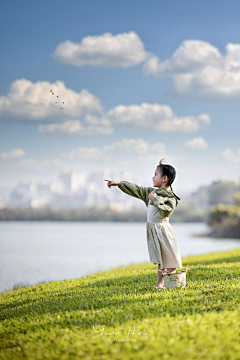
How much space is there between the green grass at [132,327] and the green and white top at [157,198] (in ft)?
3.33

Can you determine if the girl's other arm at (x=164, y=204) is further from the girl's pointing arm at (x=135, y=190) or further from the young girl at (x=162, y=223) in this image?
the girl's pointing arm at (x=135, y=190)

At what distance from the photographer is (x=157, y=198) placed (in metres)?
4.95

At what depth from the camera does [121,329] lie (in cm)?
336

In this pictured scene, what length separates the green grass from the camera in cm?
298

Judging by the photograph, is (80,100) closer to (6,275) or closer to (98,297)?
(6,275)

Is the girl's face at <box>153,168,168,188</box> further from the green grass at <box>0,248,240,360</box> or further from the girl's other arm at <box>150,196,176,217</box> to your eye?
the green grass at <box>0,248,240,360</box>

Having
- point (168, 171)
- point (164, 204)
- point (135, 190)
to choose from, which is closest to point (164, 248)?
point (164, 204)

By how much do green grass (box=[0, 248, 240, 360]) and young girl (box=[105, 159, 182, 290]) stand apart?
44cm

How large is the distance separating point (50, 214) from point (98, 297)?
1628 inches

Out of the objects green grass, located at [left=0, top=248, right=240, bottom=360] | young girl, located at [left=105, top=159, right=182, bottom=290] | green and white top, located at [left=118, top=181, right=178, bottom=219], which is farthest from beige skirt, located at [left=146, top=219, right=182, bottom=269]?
green grass, located at [left=0, top=248, right=240, bottom=360]

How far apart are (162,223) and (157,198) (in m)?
0.44

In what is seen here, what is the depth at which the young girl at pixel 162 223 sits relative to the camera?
510cm

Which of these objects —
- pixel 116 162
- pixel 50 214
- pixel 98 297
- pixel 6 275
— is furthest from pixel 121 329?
pixel 116 162

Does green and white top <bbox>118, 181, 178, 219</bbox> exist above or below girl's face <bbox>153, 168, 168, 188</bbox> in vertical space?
below
